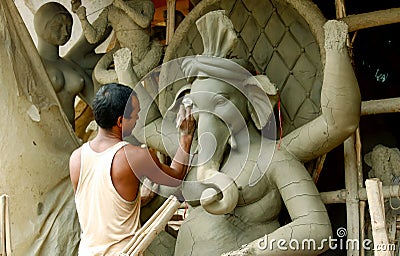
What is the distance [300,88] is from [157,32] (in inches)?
44.1

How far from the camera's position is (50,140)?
349 centimetres

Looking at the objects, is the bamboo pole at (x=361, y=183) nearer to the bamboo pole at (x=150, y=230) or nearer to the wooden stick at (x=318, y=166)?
the wooden stick at (x=318, y=166)

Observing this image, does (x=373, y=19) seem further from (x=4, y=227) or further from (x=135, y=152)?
(x=4, y=227)

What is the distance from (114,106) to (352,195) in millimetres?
863

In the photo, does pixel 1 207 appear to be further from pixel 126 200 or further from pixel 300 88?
pixel 300 88

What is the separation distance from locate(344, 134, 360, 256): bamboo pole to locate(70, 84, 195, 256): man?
617 millimetres

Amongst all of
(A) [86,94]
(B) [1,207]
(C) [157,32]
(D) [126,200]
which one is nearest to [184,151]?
(D) [126,200]

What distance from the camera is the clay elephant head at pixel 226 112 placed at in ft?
9.57

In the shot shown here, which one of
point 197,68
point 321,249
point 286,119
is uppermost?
point 197,68

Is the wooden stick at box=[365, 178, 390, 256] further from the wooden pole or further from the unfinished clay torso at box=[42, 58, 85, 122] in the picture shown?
the unfinished clay torso at box=[42, 58, 85, 122]

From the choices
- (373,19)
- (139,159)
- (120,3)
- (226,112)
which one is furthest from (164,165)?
(120,3)

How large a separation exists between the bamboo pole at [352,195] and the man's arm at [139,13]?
91 centimetres

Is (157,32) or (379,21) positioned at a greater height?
(379,21)

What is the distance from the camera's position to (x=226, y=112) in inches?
116
